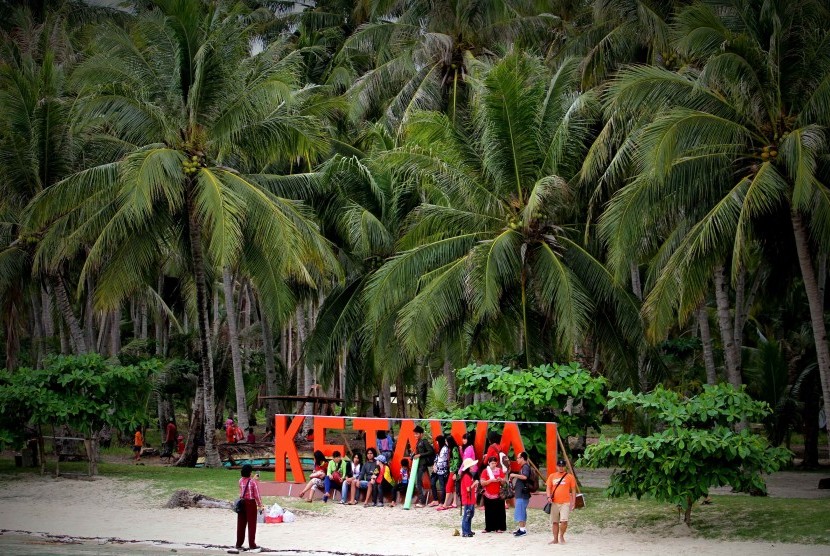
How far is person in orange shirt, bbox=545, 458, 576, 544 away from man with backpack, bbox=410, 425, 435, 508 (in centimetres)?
416

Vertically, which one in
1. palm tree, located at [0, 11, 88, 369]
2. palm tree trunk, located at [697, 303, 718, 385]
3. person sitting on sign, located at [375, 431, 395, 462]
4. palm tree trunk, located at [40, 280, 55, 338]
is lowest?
person sitting on sign, located at [375, 431, 395, 462]

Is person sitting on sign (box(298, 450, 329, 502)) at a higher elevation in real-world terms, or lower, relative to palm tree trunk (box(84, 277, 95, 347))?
lower

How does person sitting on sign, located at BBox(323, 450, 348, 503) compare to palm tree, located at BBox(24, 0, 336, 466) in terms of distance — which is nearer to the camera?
person sitting on sign, located at BBox(323, 450, 348, 503)

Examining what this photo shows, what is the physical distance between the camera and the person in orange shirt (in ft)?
54.2

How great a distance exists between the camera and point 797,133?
1783 centimetres

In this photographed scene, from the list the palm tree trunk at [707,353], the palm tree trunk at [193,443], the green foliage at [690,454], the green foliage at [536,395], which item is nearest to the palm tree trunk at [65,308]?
the palm tree trunk at [193,443]

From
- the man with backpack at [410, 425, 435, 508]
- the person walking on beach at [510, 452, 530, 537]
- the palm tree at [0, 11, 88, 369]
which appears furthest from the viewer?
the palm tree at [0, 11, 88, 369]

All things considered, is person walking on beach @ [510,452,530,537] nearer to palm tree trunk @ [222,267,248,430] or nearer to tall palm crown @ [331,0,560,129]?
tall palm crown @ [331,0,560,129]

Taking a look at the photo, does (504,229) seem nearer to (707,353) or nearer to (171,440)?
(707,353)

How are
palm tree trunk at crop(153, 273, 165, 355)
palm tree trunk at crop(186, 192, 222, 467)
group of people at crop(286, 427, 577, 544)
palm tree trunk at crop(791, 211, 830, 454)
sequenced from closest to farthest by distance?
group of people at crop(286, 427, 577, 544) < palm tree trunk at crop(791, 211, 830, 454) < palm tree trunk at crop(186, 192, 222, 467) < palm tree trunk at crop(153, 273, 165, 355)

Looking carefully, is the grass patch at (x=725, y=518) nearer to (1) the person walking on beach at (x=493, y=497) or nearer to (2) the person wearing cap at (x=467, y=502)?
(1) the person walking on beach at (x=493, y=497)

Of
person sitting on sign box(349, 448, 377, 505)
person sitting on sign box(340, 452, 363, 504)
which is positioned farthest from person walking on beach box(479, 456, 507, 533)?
person sitting on sign box(340, 452, 363, 504)

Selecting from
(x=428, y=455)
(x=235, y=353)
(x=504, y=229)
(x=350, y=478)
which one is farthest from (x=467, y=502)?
(x=235, y=353)

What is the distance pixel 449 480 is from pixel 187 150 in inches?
430
